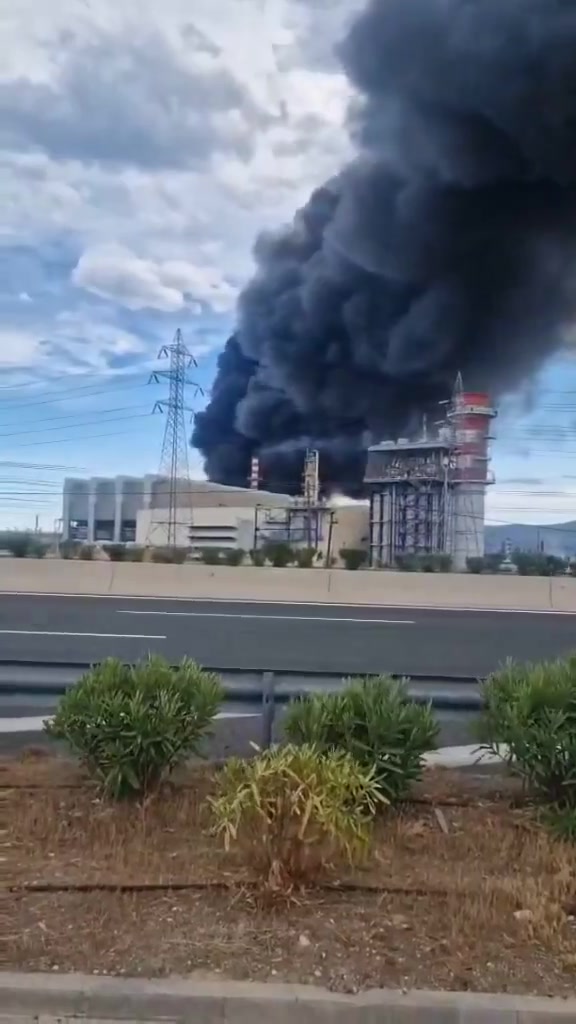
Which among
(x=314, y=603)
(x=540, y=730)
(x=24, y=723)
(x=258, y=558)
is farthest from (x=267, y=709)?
(x=258, y=558)

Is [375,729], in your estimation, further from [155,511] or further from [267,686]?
[155,511]

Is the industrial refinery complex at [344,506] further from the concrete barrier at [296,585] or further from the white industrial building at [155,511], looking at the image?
the concrete barrier at [296,585]

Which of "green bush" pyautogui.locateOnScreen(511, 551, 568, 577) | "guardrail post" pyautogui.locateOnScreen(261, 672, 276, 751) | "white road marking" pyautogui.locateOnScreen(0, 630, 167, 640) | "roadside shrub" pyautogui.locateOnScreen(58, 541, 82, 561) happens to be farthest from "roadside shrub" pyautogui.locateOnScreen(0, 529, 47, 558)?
"guardrail post" pyautogui.locateOnScreen(261, 672, 276, 751)

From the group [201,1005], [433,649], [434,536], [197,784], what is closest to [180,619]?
[433,649]

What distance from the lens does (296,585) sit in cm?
2075

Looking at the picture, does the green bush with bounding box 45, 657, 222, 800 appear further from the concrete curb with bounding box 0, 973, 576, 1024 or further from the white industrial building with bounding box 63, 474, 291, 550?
the white industrial building with bounding box 63, 474, 291, 550

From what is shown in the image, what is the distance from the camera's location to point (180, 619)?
1516 cm

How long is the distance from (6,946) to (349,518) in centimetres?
6297

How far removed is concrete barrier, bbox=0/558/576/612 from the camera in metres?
20.2

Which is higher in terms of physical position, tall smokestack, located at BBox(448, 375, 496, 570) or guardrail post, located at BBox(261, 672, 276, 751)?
tall smokestack, located at BBox(448, 375, 496, 570)

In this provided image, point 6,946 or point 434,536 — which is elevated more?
point 434,536

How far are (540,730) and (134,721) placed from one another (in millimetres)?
1752

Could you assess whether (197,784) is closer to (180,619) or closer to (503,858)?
(503,858)

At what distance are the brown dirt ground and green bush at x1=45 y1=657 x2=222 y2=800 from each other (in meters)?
0.17
